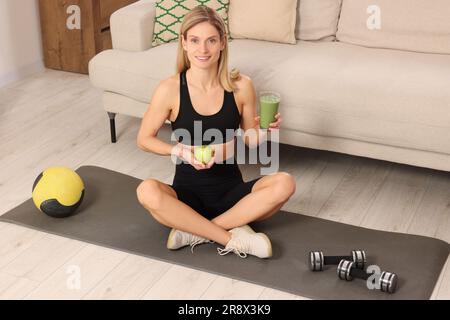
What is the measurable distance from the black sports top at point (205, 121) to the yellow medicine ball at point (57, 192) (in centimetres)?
45

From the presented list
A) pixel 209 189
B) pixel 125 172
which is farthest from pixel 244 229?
pixel 125 172

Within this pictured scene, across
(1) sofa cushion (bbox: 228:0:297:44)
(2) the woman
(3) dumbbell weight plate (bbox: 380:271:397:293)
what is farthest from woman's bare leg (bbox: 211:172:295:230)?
(1) sofa cushion (bbox: 228:0:297:44)

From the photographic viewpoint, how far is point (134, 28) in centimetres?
341

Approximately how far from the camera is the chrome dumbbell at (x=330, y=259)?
8.14ft

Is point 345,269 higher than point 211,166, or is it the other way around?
point 211,166

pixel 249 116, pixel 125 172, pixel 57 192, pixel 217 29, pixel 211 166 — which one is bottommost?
pixel 125 172

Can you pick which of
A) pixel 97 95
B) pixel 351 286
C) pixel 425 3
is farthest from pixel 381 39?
pixel 97 95

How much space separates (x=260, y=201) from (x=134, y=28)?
119cm

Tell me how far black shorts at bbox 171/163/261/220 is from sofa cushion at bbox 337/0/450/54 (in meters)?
1.09

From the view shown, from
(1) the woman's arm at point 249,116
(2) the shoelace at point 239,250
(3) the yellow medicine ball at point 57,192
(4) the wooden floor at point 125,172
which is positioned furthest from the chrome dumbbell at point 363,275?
(3) the yellow medicine ball at point 57,192

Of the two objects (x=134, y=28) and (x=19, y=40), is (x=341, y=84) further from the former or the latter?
(x=19, y=40)

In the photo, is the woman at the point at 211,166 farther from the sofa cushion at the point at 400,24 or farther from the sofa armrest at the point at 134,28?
the sofa cushion at the point at 400,24

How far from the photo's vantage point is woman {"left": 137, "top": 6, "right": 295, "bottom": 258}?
2.57 meters

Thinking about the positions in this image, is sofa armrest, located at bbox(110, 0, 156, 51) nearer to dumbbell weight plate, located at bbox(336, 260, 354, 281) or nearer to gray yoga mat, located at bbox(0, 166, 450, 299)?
gray yoga mat, located at bbox(0, 166, 450, 299)
